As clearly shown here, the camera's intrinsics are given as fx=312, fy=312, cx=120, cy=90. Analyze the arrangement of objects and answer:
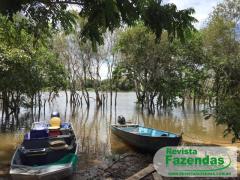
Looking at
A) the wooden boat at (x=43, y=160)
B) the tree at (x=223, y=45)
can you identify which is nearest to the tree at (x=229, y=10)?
the tree at (x=223, y=45)

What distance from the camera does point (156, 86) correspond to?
33.3 metres

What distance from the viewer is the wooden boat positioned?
7.96 meters

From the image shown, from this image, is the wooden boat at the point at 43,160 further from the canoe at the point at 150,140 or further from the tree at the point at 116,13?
the tree at the point at 116,13

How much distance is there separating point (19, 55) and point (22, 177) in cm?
1064

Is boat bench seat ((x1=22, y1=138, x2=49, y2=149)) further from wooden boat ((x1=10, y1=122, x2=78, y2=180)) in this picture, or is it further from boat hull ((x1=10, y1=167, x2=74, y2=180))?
boat hull ((x1=10, y1=167, x2=74, y2=180))

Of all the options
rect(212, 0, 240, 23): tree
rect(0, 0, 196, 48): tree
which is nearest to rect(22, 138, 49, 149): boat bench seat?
rect(0, 0, 196, 48): tree

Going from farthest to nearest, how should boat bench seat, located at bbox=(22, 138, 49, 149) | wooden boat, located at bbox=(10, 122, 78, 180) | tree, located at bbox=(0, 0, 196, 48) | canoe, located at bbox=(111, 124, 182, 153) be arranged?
canoe, located at bbox=(111, 124, 182, 153) → boat bench seat, located at bbox=(22, 138, 49, 149) → wooden boat, located at bbox=(10, 122, 78, 180) → tree, located at bbox=(0, 0, 196, 48)

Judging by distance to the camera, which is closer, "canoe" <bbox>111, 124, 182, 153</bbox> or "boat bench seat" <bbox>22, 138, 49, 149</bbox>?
"boat bench seat" <bbox>22, 138, 49, 149</bbox>

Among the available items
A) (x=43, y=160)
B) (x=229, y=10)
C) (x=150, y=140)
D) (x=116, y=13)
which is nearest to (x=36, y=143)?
(x=43, y=160)

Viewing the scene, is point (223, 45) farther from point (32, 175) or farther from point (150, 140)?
point (32, 175)

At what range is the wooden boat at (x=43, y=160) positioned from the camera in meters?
7.96

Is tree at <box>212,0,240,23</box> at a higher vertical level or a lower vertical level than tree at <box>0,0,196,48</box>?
higher

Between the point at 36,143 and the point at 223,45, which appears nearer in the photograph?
the point at 36,143

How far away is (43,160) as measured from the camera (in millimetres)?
8883
